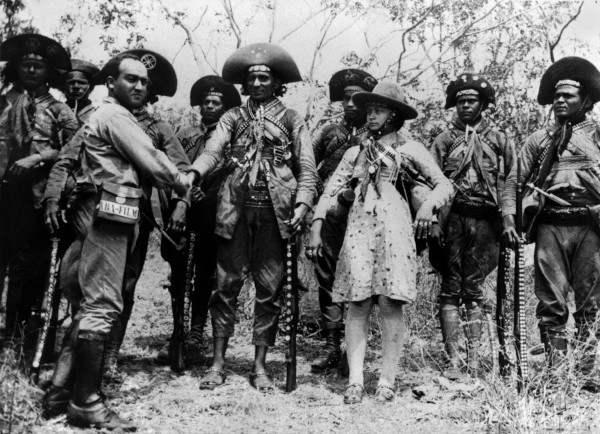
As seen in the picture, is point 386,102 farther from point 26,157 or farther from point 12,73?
point 12,73

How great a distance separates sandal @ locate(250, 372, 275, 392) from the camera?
546cm

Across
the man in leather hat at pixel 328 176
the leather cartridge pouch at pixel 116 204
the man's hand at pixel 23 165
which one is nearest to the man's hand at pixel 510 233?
the man in leather hat at pixel 328 176

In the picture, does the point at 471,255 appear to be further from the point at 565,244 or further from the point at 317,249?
the point at 317,249

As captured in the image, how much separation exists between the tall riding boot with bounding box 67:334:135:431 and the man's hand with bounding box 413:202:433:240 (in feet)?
8.24

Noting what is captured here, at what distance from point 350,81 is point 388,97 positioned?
1735 millimetres

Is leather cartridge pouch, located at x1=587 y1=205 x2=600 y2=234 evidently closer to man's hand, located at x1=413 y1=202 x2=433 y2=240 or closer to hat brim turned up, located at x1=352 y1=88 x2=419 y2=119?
man's hand, located at x1=413 y1=202 x2=433 y2=240

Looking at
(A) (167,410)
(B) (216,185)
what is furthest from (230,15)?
(A) (167,410)

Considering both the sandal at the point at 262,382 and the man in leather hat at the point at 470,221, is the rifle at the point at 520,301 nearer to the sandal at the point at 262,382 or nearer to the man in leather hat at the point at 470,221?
the man in leather hat at the point at 470,221

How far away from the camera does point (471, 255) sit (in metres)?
6.05

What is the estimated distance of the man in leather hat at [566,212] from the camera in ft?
17.9

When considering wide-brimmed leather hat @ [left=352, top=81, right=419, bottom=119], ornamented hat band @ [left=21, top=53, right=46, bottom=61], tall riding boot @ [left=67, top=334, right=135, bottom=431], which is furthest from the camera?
ornamented hat band @ [left=21, top=53, right=46, bottom=61]

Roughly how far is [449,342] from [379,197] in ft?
5.61

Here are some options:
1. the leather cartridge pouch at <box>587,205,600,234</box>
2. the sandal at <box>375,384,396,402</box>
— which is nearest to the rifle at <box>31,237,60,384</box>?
the sandal at <box>375,384,396,402</box>

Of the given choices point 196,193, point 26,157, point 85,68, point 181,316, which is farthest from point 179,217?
point 85,68
